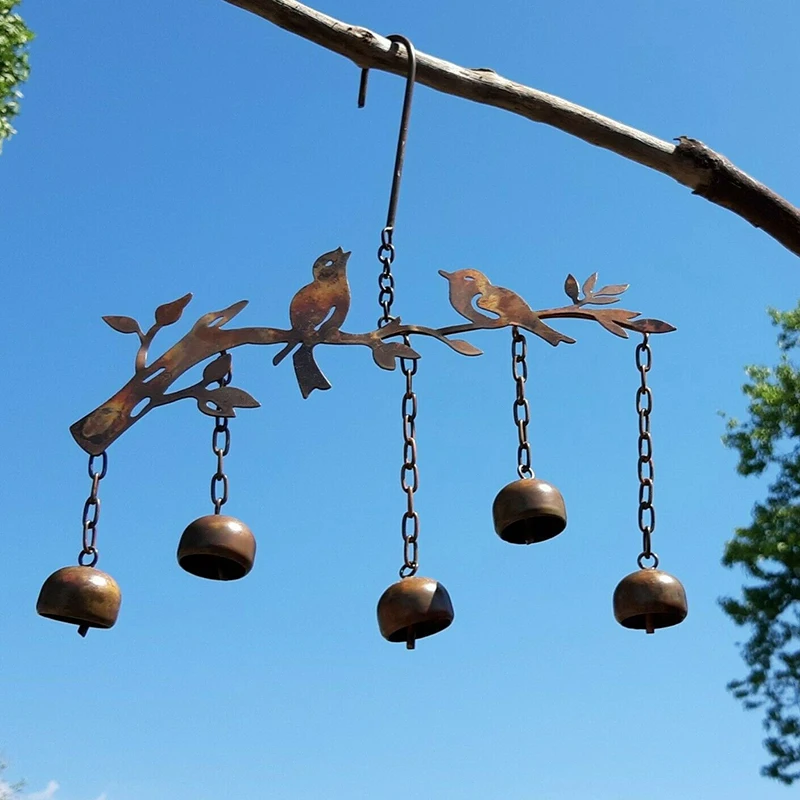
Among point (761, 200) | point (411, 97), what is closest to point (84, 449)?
point (411, 97)

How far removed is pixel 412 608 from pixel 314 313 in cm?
80

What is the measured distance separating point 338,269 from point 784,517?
1076 centimetres

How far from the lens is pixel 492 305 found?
3100 mm

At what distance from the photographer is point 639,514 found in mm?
3209

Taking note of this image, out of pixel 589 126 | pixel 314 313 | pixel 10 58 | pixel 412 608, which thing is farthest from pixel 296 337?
pixel 10 58

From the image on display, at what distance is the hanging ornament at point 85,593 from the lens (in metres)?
2.86

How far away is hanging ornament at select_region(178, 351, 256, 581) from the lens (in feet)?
9.71

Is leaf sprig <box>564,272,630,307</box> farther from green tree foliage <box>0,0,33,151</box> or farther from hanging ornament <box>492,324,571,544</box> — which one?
green tree foliage <box>0,0,33,151</box>

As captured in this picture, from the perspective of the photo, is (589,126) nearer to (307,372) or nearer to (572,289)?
(572,289)

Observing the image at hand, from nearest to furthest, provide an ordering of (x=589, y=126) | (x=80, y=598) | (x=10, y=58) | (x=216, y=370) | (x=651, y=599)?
(x=80, y=598), (x=216, y=370), (x=651, y=599), (x=589, y=126), (x=10, y=58)

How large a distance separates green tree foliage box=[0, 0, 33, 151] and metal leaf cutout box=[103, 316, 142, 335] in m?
4.98

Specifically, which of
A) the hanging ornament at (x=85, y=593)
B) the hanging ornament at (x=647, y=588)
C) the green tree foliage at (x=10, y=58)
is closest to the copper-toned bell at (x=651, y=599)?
the hanging ornament at (x=647, y=588)

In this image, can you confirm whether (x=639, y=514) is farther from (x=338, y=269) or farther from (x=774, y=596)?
(x=774, y=596)

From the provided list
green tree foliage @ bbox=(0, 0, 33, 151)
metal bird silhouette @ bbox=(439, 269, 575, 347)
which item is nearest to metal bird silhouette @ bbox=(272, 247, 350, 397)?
metal bird silhouette @ bbox=(439, 269, 575, 347)
